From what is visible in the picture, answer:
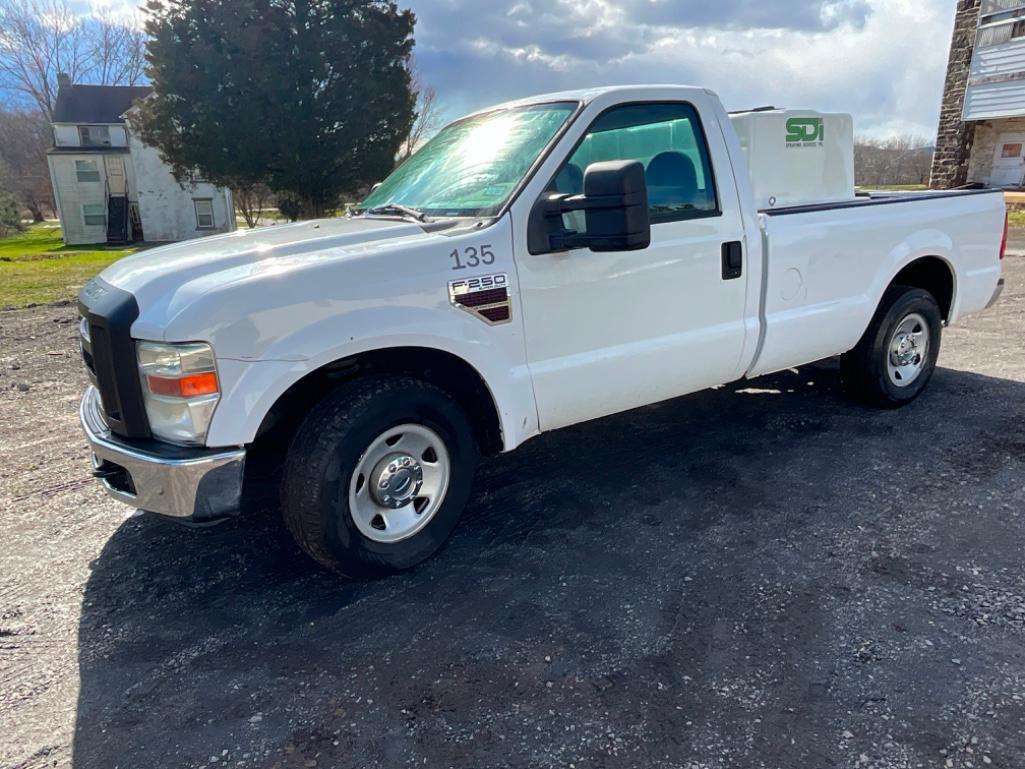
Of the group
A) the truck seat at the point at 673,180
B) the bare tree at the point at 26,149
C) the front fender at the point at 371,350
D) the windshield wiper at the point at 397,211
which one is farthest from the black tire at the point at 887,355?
the bare tree at the point at 26,149

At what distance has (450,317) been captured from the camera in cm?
315

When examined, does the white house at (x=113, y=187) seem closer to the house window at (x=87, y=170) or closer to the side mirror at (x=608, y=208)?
the house window at (x=87, y=170)

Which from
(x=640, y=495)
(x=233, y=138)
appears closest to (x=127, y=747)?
(x=640, y=495)

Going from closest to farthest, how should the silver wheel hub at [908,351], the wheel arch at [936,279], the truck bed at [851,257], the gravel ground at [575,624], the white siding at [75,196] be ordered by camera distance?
the gravel ground at [575,624] → the truck bed at [851,257] → the silver wheel hub at [908,351] → the wheel arch at [936,279] → the white siding at [75,196]

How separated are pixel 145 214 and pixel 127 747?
36.3 metres

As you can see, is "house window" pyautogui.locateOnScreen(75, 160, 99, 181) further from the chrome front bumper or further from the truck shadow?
the chrome front bumper

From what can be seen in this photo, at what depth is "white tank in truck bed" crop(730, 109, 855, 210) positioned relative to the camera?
4707 mm

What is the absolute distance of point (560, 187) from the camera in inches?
139

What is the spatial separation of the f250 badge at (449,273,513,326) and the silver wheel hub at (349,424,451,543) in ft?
1.84

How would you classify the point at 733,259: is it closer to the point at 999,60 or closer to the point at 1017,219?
the point at 1017,219

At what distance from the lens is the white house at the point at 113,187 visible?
110ft

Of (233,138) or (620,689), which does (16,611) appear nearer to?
(620,689)

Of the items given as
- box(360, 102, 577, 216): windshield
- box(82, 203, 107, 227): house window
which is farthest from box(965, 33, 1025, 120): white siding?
box(82, 203, 107, 227): house window

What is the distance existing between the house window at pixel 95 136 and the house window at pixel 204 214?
6676mm
